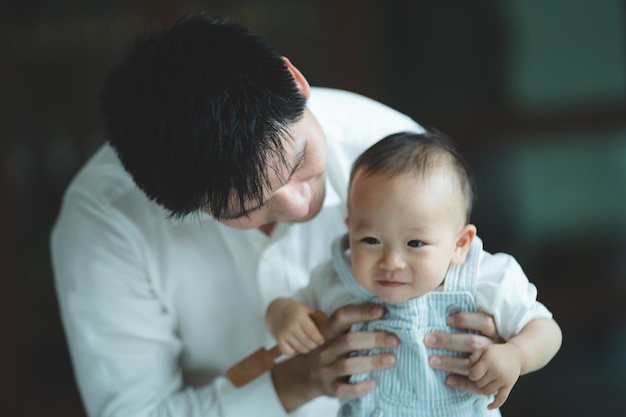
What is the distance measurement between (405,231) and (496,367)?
0.16 meters

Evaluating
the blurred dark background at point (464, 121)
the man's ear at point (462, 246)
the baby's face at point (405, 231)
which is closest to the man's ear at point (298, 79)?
the baby's face at point (405, 231)

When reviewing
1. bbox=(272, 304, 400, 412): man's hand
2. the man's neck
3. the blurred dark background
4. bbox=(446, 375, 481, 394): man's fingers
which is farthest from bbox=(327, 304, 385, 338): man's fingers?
the blurred dark background

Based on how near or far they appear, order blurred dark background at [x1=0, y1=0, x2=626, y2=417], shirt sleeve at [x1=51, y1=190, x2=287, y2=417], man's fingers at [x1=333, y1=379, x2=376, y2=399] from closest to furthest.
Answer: man's fingers at [x1=333, y1=379, x2=376, y2=399]
shirt sleeve at [x1=51, y1=190, x2=287, y2=417]
blurred dark background at [x1=0, y1=0, x2=626, y2=417]

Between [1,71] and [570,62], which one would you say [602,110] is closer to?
[570,62]

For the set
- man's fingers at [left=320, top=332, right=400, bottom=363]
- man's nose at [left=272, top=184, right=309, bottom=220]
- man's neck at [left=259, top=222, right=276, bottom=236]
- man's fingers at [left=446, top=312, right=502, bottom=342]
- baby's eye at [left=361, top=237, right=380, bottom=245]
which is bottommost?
man's fingers at [left=320, top=332, right=400, bottom=363]

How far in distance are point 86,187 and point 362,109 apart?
0.40 metres

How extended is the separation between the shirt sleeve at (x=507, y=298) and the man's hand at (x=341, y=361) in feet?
0.36

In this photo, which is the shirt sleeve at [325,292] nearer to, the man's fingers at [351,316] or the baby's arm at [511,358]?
the man's fingers at [351,316]

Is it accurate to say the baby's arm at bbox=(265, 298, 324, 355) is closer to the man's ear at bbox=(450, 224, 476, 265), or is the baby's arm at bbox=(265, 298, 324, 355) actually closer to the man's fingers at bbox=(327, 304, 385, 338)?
the man's fingers at bbox=(327, 304, 385, 338)

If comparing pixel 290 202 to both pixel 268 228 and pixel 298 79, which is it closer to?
pixel 298 79

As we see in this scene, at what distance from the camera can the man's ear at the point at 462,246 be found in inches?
31.8

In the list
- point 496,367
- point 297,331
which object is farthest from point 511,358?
point 297,331

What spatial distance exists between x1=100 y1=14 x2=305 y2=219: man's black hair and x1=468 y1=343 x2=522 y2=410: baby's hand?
272mm

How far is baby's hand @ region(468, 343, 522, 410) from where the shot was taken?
0.74 meters
